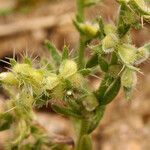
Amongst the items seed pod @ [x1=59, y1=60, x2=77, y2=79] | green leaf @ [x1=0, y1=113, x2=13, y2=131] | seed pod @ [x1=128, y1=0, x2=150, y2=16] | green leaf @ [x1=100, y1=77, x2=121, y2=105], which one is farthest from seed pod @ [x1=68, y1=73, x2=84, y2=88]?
green leaf @ [x1=0, y1=113, x2=13, y2=131]

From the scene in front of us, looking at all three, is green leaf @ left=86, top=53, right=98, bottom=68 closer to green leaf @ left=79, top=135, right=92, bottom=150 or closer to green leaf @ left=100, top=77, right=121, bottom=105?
green leaf @ left=100, top=77, right=121, bottom=105

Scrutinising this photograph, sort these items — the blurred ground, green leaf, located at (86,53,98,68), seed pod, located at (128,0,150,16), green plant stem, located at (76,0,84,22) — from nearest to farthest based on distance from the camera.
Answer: seed pod, located at (128,0,150,16) → green leaf, located at (86,53,98,68) → green plant stem, located at (76,0,84,22) → the blurred ground

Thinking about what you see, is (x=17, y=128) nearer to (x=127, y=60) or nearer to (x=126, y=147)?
(x=127, y=60)

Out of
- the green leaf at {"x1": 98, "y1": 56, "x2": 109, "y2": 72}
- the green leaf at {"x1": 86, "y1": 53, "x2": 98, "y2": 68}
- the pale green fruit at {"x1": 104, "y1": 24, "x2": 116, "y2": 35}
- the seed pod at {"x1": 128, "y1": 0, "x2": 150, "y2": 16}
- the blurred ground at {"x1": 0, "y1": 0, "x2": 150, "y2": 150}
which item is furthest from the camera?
the blurred ground at {"x1": 0, "y1": 0, "x2": 150, "y2": 150}

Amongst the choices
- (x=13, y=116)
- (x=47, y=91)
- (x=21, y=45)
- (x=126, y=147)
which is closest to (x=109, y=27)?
(x=47, y=91)

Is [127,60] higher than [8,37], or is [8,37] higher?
[127,60]

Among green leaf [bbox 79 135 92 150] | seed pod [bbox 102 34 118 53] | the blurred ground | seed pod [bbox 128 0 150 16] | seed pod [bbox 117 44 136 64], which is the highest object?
seed pod [bbox 128 0 150 16]

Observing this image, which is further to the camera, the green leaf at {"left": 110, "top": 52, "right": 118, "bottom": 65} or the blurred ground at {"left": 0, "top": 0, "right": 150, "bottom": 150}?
the blurred ground at {"left": 0, "top": 0, "right": 150, "bottom": 150}

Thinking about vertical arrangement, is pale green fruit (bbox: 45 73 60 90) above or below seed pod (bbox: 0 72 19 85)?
above
